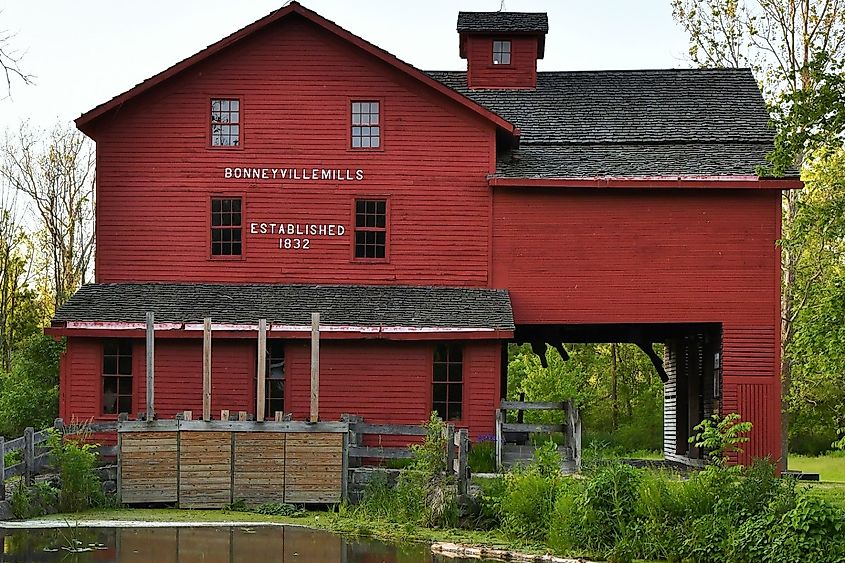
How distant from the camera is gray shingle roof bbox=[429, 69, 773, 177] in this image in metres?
31.1

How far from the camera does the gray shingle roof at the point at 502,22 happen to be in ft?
116

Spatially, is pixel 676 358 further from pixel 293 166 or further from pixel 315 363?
pixel 315 363

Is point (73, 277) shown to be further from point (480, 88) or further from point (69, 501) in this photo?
point (69, 501)

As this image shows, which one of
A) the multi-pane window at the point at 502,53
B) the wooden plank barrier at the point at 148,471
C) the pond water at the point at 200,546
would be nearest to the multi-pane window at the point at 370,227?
the multi-pane window at the point at 502,53

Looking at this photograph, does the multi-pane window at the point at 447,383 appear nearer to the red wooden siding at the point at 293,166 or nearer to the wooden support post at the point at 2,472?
the red wooden siding at the point at 293,166

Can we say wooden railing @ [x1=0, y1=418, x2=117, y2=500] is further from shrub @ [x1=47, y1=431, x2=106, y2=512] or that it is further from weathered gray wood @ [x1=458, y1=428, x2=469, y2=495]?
weathered gray wood @ [x1=458, y1=428, x2=469, y2=495]

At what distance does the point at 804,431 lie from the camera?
46875 mm

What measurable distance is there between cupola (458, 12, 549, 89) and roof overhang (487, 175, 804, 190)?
5.76 metres

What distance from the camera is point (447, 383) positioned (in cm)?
2980

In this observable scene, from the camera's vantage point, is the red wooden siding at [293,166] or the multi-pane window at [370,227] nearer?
the red wooden siding at [293,166]

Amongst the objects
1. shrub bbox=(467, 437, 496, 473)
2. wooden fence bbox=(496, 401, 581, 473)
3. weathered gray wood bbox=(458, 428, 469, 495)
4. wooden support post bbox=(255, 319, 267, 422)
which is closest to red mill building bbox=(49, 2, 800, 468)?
wooden fence bbox=(496, 401, 581, 473)

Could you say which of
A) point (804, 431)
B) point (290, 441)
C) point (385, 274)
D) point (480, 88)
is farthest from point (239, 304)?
point (804, 431)

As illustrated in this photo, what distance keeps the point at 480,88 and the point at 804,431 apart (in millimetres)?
18570

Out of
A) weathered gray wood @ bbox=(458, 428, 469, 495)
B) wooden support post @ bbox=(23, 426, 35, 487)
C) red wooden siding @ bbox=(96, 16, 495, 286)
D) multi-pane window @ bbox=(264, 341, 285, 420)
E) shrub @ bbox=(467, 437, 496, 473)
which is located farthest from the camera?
red wooden siding @ bbox=(96, 16, 495, 286)
